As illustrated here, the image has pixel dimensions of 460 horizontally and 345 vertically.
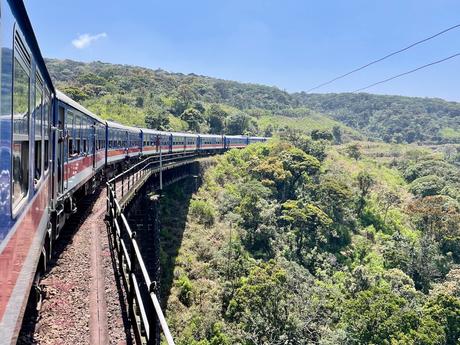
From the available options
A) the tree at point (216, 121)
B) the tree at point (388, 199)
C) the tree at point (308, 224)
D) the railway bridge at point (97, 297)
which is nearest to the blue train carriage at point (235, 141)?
the tree at point (308, 224)

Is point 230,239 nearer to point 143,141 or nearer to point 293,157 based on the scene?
point 143,141

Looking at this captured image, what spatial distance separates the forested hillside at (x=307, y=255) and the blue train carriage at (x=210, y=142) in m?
2.37

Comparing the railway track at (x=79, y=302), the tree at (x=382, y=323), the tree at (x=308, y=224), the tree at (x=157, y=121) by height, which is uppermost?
the tree at (x=157, y=121)

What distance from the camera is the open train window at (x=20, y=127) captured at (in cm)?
334

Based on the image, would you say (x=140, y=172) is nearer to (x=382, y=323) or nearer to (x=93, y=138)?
(x=93, y=138)

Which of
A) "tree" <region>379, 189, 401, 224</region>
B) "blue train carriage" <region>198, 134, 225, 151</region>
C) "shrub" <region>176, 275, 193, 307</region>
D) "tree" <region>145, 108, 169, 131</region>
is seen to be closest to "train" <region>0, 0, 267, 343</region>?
"shrub" <region>176, 275, 193, 307</region>

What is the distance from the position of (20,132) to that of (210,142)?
4214 cm

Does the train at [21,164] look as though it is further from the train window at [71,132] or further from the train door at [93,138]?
the train door at [93,138]

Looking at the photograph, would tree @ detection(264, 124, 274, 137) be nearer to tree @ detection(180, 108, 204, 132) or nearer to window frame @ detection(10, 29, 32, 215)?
tree @ detection(180, 108, 204, 132)

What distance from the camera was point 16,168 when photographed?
3492 mm

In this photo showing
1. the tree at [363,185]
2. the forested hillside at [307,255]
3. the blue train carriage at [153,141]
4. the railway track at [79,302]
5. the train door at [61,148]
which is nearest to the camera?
the railway track at [79,302]

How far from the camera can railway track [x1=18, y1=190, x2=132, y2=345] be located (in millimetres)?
4930

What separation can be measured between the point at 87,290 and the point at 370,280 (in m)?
A: 24.5

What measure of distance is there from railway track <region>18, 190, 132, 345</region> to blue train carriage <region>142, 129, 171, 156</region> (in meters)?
19.1
